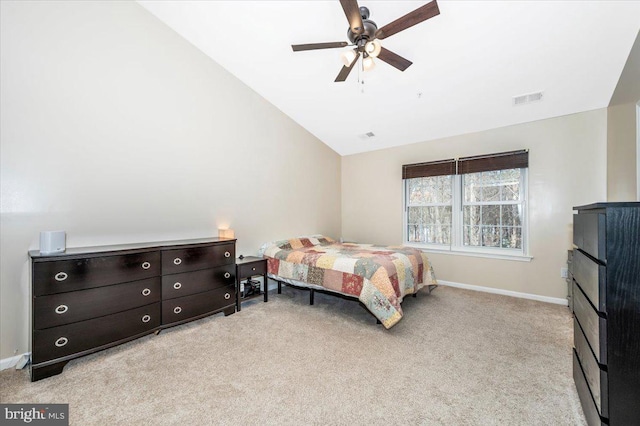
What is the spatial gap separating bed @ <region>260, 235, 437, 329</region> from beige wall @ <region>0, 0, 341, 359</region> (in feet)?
1.93

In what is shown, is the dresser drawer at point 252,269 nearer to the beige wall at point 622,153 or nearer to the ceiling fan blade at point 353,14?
the ceiling fan blade at point 353,14

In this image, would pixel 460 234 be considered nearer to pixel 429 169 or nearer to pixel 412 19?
pixel 429 169

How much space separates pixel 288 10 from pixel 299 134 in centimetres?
221

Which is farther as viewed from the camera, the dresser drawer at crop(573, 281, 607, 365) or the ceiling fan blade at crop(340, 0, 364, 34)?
the ceiling fan blade at crop(340, 0, 364, 34)

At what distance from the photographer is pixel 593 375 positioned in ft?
4.53

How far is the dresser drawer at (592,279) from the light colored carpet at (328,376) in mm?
791

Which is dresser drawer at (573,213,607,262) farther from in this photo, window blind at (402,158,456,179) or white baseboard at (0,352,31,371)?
white baseboard at (0,352,31,371)

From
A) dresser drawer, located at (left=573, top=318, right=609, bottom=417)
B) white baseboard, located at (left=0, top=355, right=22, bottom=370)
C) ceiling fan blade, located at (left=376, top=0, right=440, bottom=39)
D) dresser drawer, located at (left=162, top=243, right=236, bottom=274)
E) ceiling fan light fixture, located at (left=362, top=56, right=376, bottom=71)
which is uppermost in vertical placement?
ceiling fan blade, located at (left=376, top=0, right=440, bottom=39)

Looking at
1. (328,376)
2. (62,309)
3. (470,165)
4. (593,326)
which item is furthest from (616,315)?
(62,309)

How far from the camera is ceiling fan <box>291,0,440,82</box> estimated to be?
183 cm

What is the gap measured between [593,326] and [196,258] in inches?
125

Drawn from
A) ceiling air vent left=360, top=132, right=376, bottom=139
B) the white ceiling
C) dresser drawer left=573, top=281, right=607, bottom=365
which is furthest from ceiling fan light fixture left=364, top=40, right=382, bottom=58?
ceiling air vent left=360, top=132, right=376, bottom=139

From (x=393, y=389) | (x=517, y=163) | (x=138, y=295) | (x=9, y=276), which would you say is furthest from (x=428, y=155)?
(x=9, y=276)

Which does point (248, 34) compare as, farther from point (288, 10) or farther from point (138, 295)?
point (138, 295)
